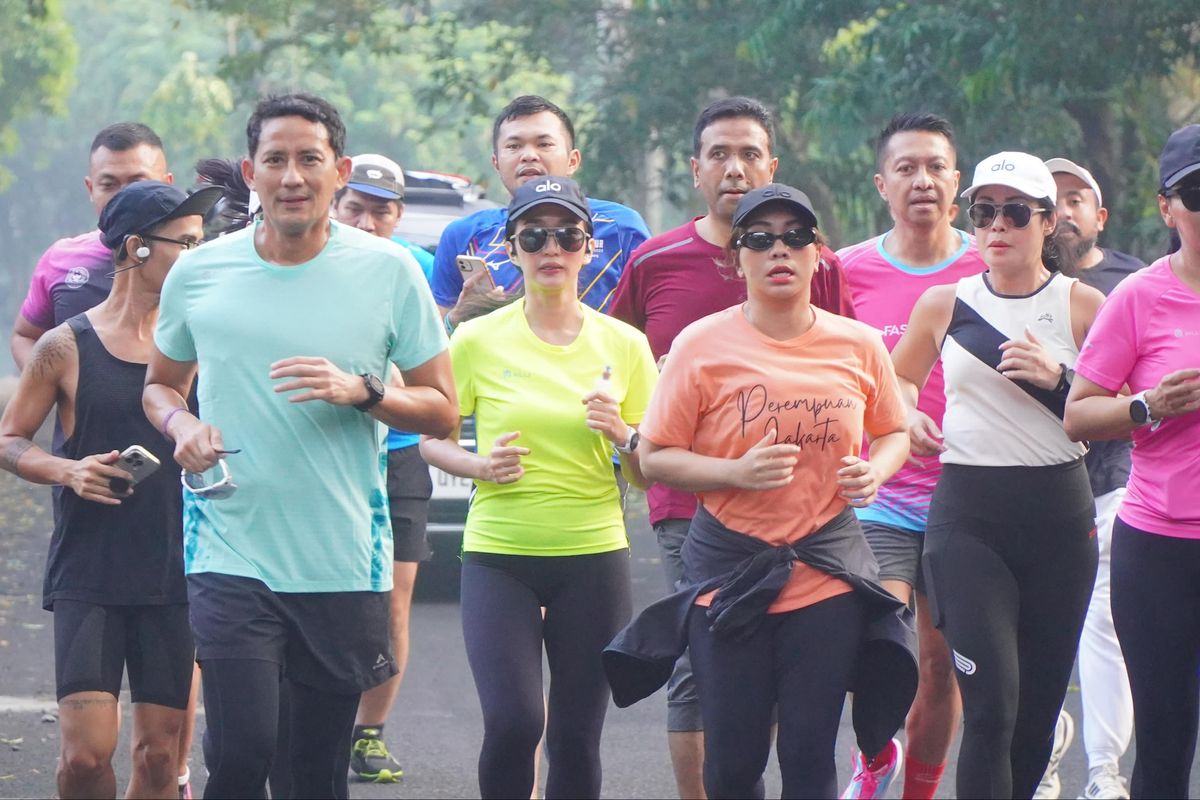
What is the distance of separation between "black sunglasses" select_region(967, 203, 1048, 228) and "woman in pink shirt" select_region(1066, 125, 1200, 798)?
53cm

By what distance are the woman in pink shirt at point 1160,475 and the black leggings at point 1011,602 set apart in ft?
1.05

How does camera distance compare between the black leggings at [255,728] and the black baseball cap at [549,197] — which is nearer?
the black leggings at [255,728]

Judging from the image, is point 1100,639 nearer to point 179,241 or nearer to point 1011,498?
point 1011,498

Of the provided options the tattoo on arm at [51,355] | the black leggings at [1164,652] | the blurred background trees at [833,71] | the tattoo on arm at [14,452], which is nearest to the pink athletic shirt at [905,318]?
the black leggings at [1164,652]

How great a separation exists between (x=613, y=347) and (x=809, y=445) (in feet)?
2.96

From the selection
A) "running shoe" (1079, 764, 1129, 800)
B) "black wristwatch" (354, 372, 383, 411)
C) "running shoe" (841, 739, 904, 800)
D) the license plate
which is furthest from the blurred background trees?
"black wristwatch" (354, 372, 383, 411)

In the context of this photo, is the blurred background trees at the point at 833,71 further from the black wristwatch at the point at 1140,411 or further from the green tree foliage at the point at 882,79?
the black wristwatch at the point at 1140,411

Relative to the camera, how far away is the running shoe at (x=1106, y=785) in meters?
6.77

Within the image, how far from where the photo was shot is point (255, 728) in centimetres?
493

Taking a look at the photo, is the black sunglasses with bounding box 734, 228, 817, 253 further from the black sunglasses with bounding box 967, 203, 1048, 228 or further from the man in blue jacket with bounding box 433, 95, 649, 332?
the man in blue jacket with bounding box 433, 95, 649, 332

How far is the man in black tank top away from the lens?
18.4 ft

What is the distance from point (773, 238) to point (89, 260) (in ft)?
9.41

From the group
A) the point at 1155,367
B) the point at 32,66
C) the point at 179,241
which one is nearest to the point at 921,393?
the point at 1155,367

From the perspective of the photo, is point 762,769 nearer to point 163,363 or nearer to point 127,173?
point 163,363
